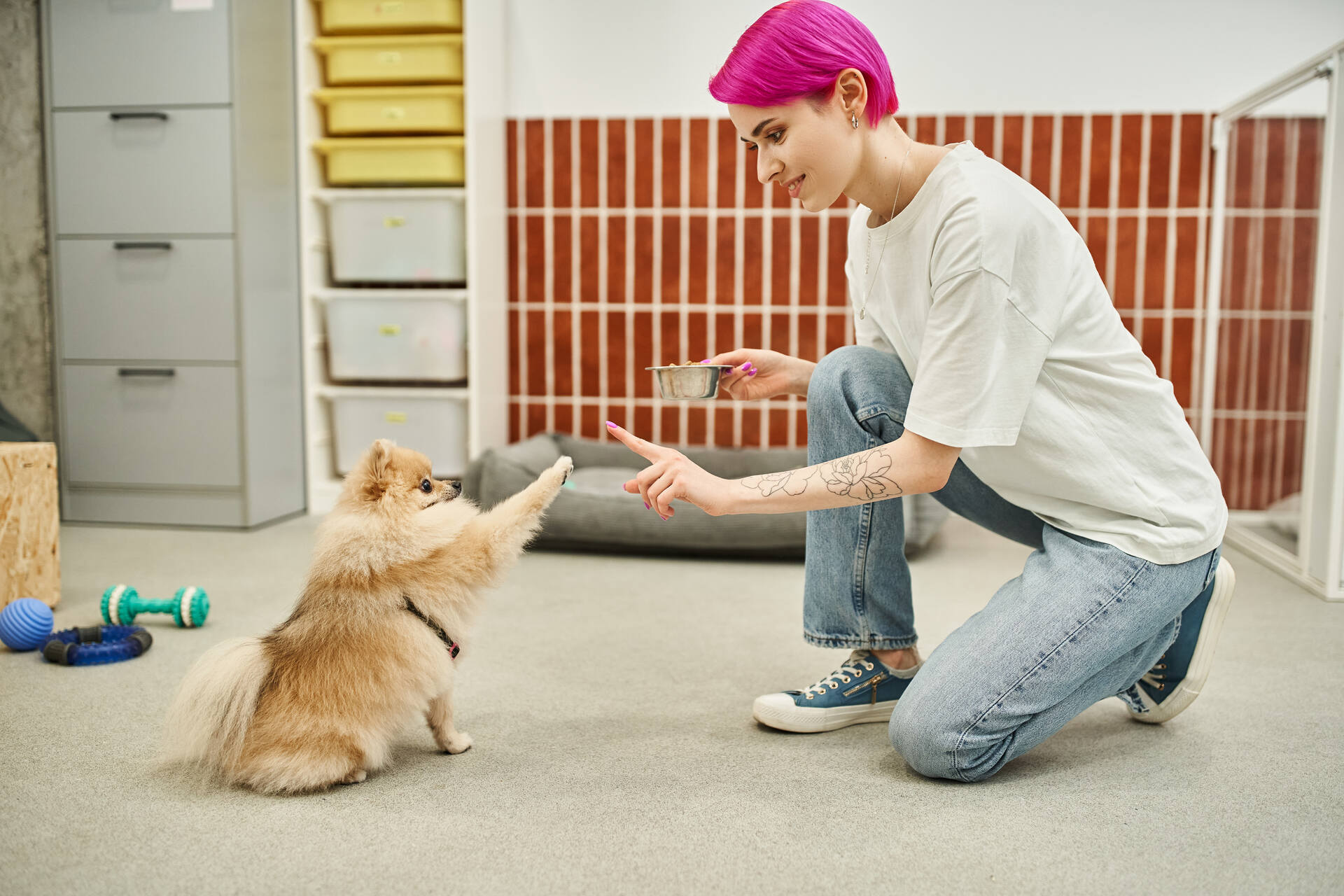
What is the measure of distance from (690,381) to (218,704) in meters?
0.76

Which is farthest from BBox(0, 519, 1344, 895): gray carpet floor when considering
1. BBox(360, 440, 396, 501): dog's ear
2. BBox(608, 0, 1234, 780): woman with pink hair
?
BBox(360, 440, 396, 501): dog's ear

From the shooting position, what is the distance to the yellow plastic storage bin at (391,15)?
10.3ft

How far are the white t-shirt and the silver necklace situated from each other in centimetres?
1

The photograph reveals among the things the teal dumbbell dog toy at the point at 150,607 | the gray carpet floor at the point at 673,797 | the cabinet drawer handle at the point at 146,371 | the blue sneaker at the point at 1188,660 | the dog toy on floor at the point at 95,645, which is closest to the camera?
the gray carpet floor at the point at 673,797

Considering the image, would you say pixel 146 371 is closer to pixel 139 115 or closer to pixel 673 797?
pixel 139 115

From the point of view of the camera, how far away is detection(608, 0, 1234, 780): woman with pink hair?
47.0 inches

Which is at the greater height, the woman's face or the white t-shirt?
the woman's face

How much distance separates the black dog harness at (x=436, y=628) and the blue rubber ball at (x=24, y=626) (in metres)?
1.03

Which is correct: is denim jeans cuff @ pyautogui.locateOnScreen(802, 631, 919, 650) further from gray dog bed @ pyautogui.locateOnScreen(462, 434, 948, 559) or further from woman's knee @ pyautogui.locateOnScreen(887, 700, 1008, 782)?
gray dog bed @ pyautogui.locateOnScreen(462, 434, 948, 559)

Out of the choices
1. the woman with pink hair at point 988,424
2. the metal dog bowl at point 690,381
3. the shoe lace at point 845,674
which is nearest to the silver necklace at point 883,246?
the woman with pink hair at point 988,424

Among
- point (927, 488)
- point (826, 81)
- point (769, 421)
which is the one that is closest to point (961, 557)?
point (769, 421)

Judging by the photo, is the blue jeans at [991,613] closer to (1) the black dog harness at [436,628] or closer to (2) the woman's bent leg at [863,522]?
(2) the woman's bent leg at [863,522]

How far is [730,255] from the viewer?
3.47 m

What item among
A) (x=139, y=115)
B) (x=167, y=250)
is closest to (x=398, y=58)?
(x=139, y=115)
